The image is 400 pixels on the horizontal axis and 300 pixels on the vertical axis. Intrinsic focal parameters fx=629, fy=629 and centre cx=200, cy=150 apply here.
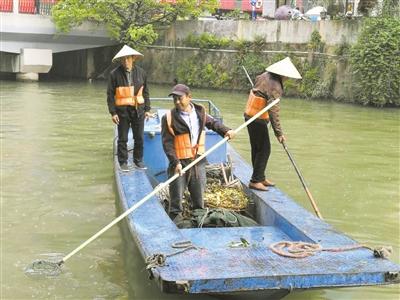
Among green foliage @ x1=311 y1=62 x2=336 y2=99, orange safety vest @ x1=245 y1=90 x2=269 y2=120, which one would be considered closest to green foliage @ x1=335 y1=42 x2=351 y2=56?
green foliage @ x1=311 y1=62 x2=336 y2=99

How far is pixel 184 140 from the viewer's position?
5.31 m

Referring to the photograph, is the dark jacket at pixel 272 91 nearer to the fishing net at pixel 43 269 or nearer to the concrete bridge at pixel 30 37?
the fishing net at pixel 43 269

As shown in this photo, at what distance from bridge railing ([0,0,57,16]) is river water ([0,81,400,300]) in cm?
696

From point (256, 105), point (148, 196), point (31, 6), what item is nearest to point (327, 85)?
point (31, 6)

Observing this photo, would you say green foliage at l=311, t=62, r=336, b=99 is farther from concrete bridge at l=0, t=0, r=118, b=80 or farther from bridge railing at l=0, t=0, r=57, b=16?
bridge railing at l=0, t=0, r=57, b=16

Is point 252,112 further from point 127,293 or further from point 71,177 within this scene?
point 71,177

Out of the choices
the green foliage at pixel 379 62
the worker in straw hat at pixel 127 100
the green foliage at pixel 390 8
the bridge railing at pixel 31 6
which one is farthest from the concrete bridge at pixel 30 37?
the worker in straw hat at pixel 127 100

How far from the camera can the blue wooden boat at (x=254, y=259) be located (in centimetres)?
374

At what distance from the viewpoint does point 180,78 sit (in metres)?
22.7

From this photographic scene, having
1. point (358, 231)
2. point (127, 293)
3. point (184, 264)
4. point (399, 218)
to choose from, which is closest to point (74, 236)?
point (127, 293)

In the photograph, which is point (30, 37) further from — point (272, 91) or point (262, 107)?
point (272, 91)

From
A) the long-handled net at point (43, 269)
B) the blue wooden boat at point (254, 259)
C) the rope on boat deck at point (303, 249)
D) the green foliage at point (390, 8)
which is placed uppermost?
the green foliage at point (390, 8)

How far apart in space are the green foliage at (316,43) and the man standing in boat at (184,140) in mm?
14899

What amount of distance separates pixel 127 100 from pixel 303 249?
9.72ft
